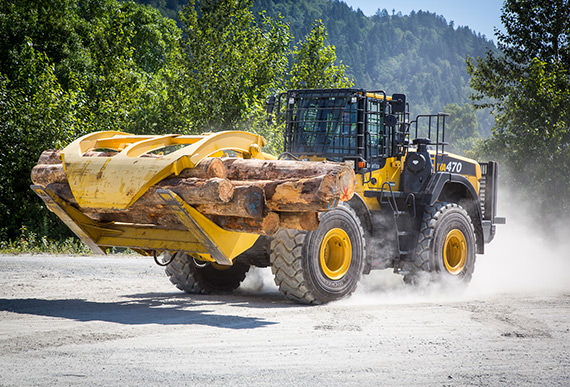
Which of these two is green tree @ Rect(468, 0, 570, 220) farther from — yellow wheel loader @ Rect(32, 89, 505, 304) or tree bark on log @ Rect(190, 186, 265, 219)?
tree bark on log @ Rect(190, 186, 265, 219)

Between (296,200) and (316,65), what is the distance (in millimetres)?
22330

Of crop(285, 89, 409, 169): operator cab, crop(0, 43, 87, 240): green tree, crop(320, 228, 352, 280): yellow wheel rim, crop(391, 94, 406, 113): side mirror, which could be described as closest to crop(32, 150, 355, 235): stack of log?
crop(320, 228, 352, 280): yellow wheel rim

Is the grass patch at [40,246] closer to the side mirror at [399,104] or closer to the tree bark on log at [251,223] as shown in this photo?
the side mirror at [399,104]

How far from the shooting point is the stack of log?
25.7ft

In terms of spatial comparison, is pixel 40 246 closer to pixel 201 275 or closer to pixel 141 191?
pixel 201 275

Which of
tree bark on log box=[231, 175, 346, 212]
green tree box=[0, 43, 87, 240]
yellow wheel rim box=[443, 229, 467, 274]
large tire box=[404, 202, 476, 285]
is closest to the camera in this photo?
tree bark on log box=[231, 175, 346, 212]

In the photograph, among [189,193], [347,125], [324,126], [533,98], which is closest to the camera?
[189,193]

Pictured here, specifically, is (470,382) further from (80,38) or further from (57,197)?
(80,38)

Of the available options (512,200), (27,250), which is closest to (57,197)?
(27,250)

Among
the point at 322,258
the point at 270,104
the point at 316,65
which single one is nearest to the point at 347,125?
the point at 270,104

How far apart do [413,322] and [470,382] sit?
2771mm

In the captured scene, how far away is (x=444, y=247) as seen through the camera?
11359 millimetres

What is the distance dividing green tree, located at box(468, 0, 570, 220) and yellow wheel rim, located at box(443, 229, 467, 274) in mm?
13998

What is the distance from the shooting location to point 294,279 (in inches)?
353
